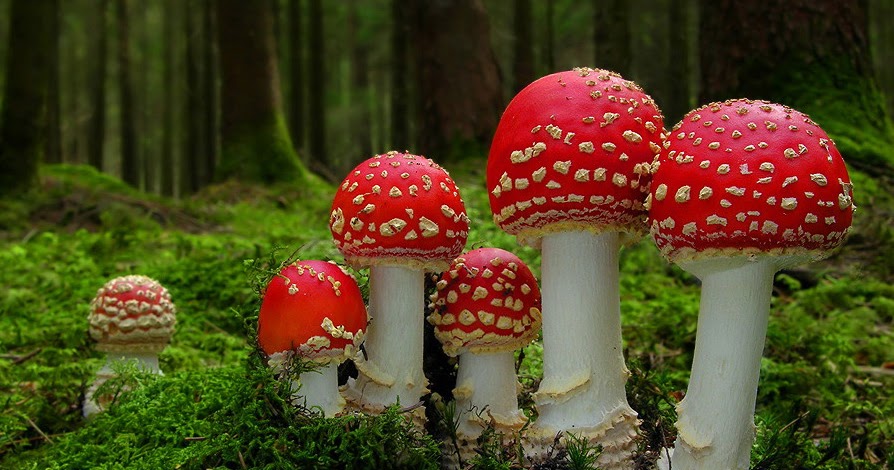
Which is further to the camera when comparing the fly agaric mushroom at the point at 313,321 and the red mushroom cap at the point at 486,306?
the red mushroom cap at the point at 486,306

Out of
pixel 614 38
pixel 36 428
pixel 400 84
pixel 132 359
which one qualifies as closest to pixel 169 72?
pixel 400 84

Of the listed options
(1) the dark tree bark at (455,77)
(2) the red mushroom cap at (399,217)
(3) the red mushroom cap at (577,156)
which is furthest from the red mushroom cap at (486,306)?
(1) the dark tree bark at (455,77)

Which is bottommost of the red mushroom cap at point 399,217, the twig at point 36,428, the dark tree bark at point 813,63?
the twig at point 36,428

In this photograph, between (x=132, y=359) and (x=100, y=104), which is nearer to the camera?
(x=132, y=359)

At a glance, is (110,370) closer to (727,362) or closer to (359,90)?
(727,362)

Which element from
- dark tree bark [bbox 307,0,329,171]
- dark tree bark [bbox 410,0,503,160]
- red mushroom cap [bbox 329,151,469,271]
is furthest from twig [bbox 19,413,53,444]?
dark tree bark [bbox 307,0,329,171]

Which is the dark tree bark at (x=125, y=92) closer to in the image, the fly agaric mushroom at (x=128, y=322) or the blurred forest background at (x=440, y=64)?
the blurred forest background at (x=440, y=64)
